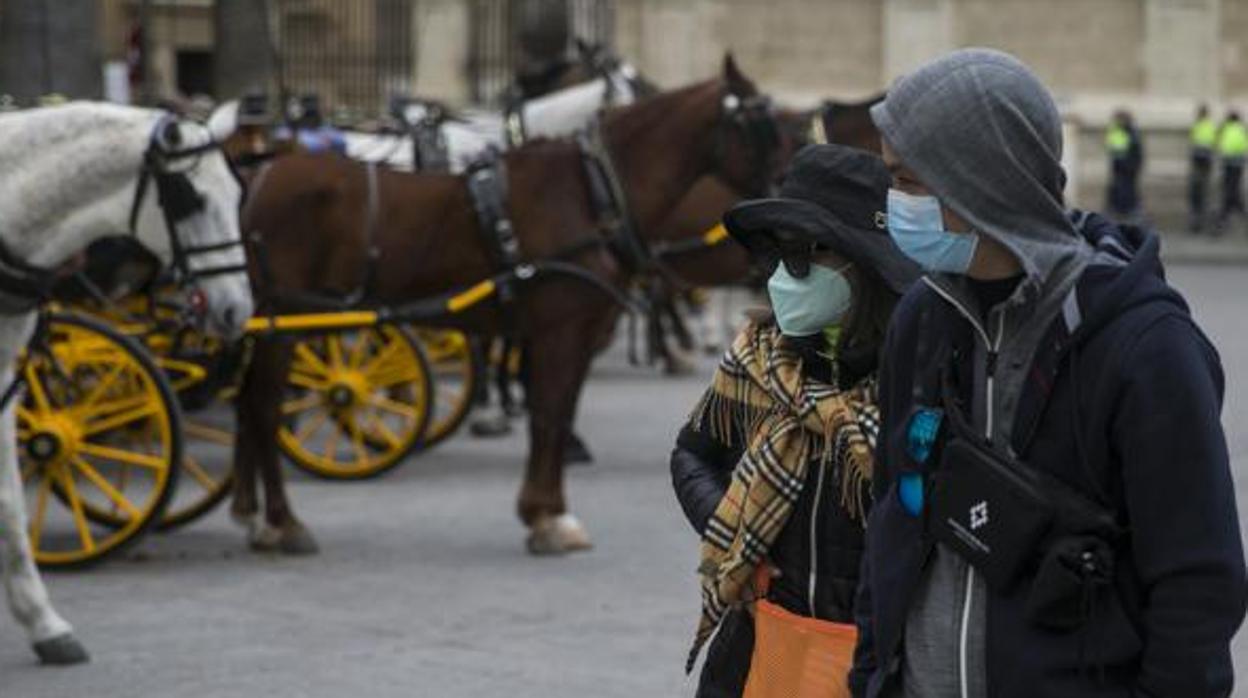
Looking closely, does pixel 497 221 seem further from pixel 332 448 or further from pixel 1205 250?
pixel 1205 250

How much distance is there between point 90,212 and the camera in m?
8.34

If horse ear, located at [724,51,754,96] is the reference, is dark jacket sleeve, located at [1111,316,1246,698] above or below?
above

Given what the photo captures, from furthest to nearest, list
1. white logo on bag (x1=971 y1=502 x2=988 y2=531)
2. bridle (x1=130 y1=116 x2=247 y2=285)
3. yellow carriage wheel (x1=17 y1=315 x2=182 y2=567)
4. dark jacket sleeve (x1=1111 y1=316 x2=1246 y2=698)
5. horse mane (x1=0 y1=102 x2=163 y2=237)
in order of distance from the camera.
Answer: yellow carriage wheel (x1=17 y1=315 x2=182 y2=567) < bridle (x1=130 y1=116 x2=247 y2=285) < horse mane (x1=0 y1=102 x2=163 y2=237) < white logo on bag (x1=971 y1=502 x2=988 y2=531) < dark jacket sleeve (x1=1111 y1=316 x2=1246 y2=698)

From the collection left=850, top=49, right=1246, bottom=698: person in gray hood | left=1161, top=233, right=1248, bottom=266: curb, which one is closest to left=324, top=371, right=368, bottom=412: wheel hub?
left=850, top=49, right=1246, bottom=698: person in gray hood

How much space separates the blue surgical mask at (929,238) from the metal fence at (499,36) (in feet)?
62.9

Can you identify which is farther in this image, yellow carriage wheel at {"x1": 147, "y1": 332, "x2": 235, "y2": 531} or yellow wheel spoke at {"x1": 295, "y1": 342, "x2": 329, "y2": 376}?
yellow wheel spoke at {"x1": 295, "y1": 342, "x2": 329, "y2": 376}

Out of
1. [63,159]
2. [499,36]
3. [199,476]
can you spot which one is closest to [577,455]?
[199,476]

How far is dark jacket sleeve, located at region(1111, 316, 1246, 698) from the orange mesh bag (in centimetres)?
83

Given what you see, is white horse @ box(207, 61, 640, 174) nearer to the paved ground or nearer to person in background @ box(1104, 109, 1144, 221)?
the paved ground

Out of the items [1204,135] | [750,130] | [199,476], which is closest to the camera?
[750,130]

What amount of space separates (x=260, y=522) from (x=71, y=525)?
811 mm

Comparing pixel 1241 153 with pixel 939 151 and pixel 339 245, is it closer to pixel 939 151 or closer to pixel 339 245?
pixel 339 245

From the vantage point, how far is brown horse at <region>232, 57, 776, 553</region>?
10.0 m

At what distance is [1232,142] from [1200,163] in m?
0.49
